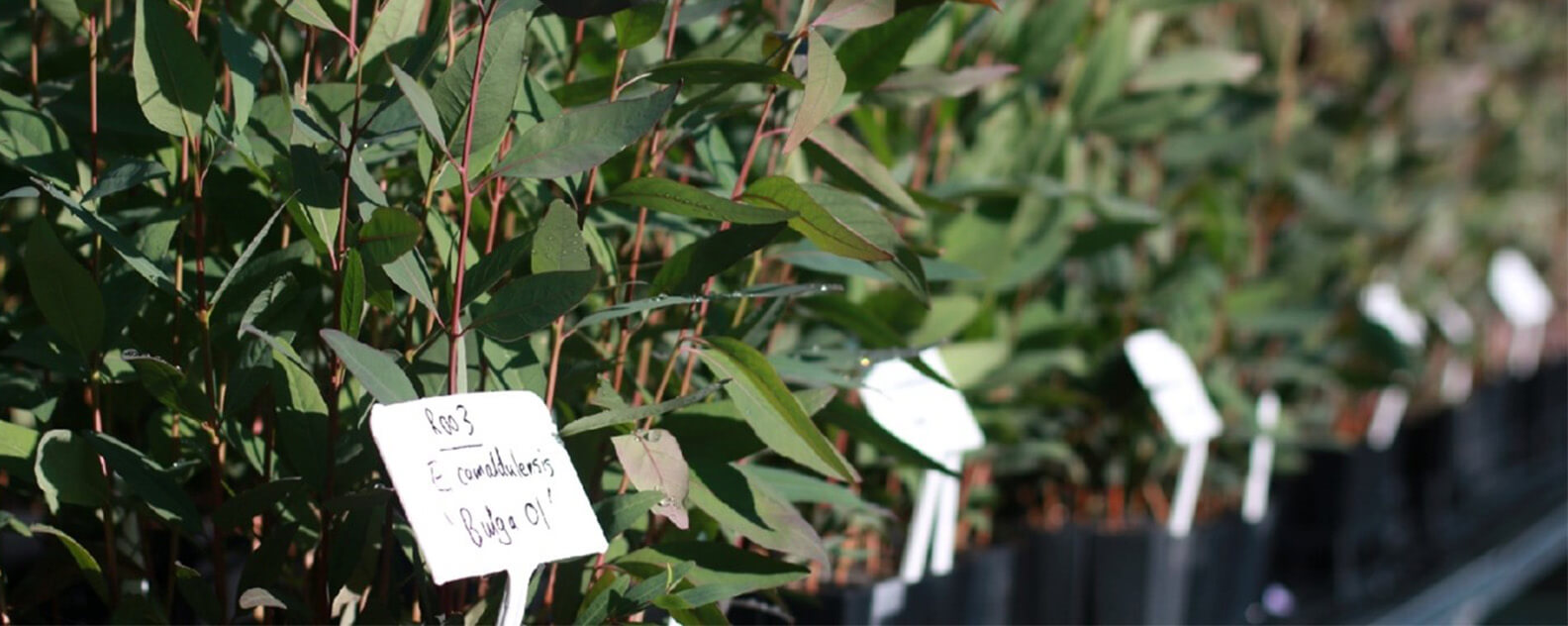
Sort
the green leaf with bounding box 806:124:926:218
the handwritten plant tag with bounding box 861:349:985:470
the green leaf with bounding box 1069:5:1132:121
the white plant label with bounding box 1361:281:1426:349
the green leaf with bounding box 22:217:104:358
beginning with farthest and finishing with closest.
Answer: the white plant label with bounding box 1361:281:1426:349, the green leaf with bounding box 1069:5:1132:121, the handwritten plant tag with bounding box 861:349:985:470, the green leaf with bounding box 806:124:926:218, the green leaf with bounding box 22:217:104:358

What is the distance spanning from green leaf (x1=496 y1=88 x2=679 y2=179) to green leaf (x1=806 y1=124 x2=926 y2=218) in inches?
7.0

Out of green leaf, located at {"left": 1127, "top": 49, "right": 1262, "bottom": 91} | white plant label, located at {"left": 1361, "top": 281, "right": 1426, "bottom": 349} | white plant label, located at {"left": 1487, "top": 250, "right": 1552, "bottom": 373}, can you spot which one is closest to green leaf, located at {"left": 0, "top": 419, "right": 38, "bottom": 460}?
green leaf, located at {"left": 1127, "top": 49, "right": 1262, "bottom": 91}

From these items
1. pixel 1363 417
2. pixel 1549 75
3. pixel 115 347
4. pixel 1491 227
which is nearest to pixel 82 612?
pixel 115 347

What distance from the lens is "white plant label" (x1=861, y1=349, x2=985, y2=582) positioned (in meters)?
0.97

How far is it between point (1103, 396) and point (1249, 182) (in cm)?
41

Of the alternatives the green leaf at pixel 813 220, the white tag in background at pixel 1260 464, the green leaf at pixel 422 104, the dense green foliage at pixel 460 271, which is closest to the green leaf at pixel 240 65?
the dense green foliage at pixel 460 271

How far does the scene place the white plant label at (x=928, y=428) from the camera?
975 millimetres

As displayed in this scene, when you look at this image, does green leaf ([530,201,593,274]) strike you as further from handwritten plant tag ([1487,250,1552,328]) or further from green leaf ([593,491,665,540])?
handwritten plant tag ([1487,250,1552,328])

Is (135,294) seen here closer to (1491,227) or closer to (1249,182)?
(1249,182)

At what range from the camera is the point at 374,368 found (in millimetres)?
598

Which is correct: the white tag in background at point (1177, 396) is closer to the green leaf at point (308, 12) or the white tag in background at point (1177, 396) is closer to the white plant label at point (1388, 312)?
the white plant label at point (1388, 312)

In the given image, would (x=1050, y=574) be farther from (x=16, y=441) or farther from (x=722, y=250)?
(x=16, y=441)

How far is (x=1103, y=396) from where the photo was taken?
1.49 meters

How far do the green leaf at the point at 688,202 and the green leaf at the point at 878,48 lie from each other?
18cm
